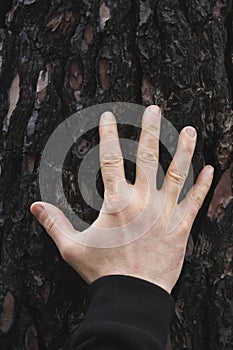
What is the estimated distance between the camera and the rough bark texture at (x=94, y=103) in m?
1.85

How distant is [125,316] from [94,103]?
1.85 ft

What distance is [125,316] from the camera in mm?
1589

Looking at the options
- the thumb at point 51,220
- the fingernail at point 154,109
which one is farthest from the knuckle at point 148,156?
the thumb at point 51,220

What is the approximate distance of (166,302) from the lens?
1.66 meters

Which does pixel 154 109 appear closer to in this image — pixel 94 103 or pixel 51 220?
pixel 94 103

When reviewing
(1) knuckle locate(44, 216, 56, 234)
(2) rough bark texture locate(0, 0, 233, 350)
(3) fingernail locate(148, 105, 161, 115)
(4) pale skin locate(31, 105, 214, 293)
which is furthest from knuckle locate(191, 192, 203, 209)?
(1) knuckle locate(44, 216, 56, 234)

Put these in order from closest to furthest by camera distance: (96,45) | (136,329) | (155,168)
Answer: (136,329), (155,168), (96,45)

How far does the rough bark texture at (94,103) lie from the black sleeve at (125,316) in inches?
11.1

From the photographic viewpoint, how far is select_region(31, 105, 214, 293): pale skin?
1684 mm

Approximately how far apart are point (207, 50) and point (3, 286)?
82cm

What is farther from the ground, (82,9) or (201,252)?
(82,9)

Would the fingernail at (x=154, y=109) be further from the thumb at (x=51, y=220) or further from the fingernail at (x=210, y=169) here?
the thumb at (x=51, y=220)

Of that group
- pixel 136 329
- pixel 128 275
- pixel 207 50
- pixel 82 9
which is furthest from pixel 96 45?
pixel 136 329

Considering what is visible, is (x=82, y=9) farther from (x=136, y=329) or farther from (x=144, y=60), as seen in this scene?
(x=136, y=329)
